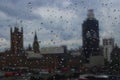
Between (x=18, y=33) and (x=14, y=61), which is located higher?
(x=18, y=33)

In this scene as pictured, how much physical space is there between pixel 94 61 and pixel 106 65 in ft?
26.8

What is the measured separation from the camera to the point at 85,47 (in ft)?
492

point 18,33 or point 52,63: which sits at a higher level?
point 18,33

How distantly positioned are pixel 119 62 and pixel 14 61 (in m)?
34.0

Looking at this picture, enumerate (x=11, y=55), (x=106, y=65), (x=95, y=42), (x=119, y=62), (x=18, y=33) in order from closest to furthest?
1. (x=18, y=33)
2. (x=11, y=55)
3. (x=119, y=62)
4. (x=106, y=65)
5. (x=95, y=42)

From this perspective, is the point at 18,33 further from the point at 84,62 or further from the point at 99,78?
the point at 99,78

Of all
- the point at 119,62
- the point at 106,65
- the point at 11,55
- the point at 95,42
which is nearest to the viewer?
the point at 11,55

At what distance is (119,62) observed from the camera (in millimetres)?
132875

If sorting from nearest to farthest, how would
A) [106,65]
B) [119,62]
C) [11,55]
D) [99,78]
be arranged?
[99,78] < [11,55] < [119,62] < [106,65]

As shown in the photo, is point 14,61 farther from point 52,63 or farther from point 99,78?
point 99,78

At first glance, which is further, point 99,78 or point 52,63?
point 52,63

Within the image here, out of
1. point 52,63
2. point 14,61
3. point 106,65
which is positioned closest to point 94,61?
point 106,65

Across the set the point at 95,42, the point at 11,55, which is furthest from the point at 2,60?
the point at 95,42

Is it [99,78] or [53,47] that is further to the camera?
[53,47]
